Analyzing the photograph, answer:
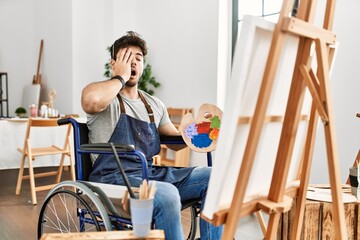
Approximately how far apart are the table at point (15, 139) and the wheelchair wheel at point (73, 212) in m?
0.75

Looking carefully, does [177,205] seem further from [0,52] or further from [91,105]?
[0,52]

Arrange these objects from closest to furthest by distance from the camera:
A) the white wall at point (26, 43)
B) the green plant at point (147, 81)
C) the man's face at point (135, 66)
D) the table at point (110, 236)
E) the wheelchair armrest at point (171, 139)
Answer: the table at point (110, 236) < the man's face at point (135, 66) < the wheelchair armrest at point (171, 139) < the green plant at point (147, 81) < the white wall at point (26, 43)

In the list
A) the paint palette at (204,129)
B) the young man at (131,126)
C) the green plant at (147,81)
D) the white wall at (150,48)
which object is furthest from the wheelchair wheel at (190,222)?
the green plant at (147,81)

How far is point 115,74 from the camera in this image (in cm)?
192

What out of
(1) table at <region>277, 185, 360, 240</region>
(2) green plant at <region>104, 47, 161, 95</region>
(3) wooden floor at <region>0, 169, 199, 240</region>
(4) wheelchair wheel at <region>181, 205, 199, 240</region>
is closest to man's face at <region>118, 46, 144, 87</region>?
(4) wheelchair wheel at <region>181, 205, 199, 240</region>

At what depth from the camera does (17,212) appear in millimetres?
3188

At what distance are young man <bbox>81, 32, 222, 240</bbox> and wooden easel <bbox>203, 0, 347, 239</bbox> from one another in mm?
427

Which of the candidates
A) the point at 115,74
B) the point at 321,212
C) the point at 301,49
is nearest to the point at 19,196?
the point at 115,74

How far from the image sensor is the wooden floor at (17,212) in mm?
2693

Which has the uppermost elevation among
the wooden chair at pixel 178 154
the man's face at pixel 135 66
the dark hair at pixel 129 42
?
the dark hair at pixel 129 42

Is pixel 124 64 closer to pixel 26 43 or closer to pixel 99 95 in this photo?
pixel 99 95

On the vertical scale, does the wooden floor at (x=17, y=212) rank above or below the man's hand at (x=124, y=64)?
below

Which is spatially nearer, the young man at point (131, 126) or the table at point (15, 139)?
the young man at point (131, 126)

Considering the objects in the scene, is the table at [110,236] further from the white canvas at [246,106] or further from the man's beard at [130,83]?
the man's beard at [130,83]
